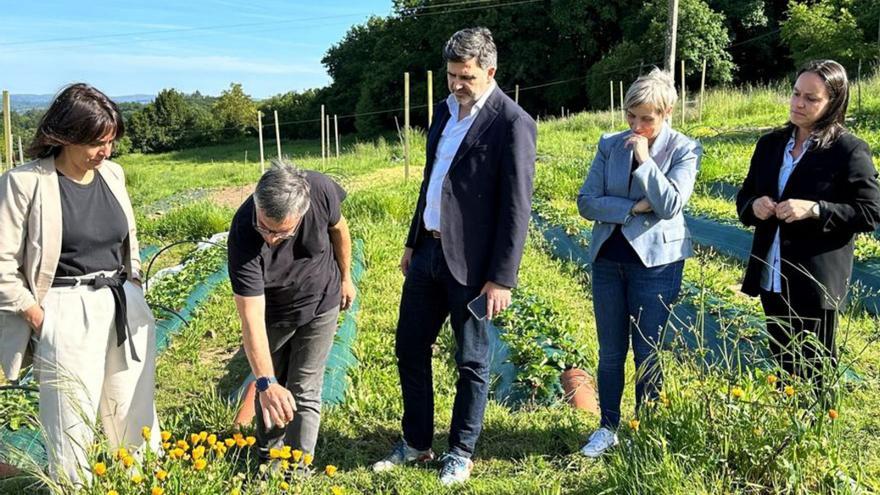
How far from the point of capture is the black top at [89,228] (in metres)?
2.33

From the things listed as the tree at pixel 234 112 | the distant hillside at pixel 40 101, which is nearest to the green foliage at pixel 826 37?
the distant hillside at pixel 40 101

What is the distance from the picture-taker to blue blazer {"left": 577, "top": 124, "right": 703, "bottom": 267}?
8.39 ft

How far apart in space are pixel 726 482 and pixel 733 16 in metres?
25.4

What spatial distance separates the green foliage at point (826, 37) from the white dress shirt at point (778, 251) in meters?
17.2

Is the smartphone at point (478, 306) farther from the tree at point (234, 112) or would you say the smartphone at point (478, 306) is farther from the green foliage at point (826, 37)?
the tree at point (234, 112)

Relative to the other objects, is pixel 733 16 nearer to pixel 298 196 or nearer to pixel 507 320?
pixel 507 320

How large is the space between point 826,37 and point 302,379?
1908cm

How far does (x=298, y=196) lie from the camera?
2.25 m

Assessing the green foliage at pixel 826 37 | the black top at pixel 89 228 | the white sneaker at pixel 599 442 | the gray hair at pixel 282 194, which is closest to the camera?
the gray hair at pixel 282 194

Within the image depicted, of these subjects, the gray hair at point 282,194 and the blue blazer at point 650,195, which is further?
the blue blazer at point 650,195

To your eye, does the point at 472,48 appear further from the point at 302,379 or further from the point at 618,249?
the point at 302,379

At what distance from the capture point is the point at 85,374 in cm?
236

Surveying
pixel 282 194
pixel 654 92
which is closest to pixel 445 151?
pixel 282 194

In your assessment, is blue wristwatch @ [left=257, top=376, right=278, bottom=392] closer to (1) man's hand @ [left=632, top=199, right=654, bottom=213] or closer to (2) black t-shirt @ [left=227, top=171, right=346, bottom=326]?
(2) black t-shirt @ [left=227, top=171, right=346, bottom=326]
